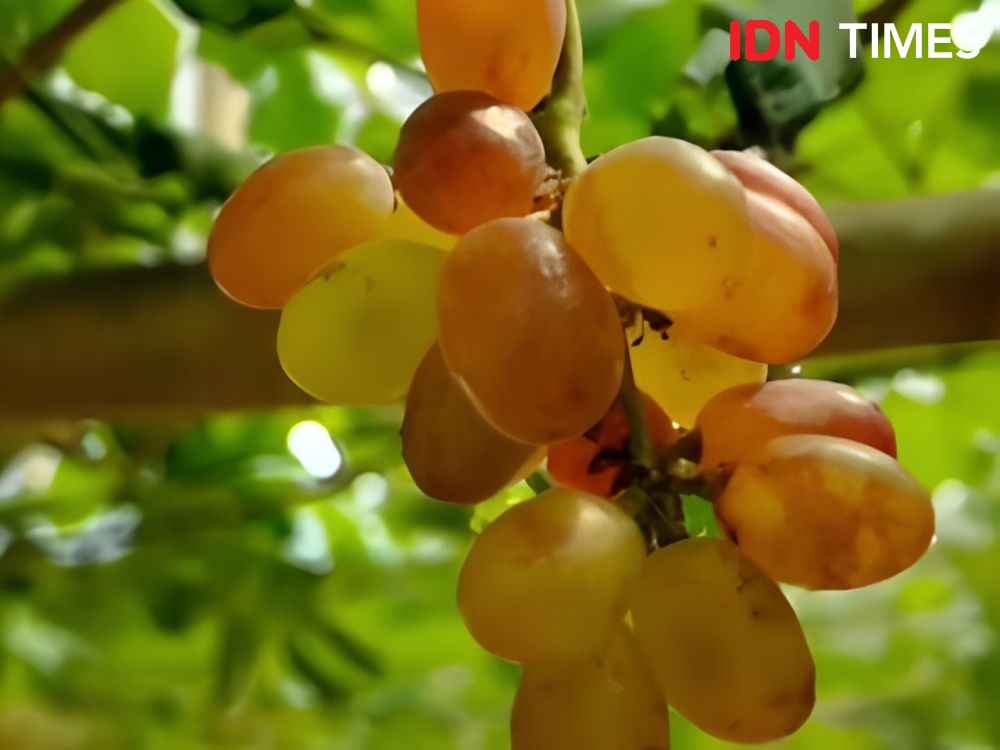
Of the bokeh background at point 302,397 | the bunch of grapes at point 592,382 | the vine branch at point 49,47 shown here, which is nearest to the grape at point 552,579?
the bunch of grapes at point 592,382

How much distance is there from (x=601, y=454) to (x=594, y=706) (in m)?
0.04

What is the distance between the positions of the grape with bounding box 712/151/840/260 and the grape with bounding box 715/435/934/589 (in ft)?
0.13

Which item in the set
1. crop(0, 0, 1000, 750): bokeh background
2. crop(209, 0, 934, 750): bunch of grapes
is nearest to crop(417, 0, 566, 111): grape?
crop(209, 0, 934, 750): bunch of grapes

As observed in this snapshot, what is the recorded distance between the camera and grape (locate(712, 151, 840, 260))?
0.18m

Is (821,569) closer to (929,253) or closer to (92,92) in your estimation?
(929,253)

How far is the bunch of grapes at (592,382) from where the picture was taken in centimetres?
16

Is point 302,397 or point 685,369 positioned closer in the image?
point 685,369

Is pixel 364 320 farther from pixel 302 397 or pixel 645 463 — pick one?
pixel 302 397

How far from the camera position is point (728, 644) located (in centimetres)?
16

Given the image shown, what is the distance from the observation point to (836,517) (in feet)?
0.53

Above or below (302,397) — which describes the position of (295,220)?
above

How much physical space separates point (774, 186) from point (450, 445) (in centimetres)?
7

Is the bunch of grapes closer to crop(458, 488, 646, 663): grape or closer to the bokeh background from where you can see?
crop(458, 488, 646, 663): grape

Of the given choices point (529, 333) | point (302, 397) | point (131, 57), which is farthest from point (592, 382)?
point (131, 57)
